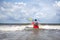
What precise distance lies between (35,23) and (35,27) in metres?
0.36

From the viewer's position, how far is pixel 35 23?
582 inches

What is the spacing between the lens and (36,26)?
1489 centimetres

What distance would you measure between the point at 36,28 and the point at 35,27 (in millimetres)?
127

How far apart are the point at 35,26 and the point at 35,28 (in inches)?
7.0

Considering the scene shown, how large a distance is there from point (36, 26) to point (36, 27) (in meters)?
0.09

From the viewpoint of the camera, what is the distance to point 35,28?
14.8 meters

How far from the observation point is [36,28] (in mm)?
14859

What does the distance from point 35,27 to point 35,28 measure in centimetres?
9

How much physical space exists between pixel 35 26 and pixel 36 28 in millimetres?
199

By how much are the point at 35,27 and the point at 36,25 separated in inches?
7.8

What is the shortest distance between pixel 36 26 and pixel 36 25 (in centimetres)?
10

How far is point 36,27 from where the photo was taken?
14.9m

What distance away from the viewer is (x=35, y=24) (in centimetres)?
1476

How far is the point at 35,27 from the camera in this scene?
14.8 meters
